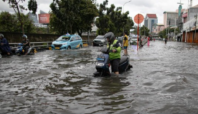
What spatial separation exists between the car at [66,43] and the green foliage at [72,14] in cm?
663

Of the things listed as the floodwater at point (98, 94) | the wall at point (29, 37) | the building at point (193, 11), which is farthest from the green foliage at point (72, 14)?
the building at point (193, 11)

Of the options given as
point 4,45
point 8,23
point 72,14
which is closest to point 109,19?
point 72,14

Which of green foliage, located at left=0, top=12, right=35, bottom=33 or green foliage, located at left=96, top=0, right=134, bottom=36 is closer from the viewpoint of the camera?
green foliage, located at left=0, top=12, right=35, bottom=33

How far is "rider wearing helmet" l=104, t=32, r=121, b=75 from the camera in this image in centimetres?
610

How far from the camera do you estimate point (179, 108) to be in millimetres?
3773

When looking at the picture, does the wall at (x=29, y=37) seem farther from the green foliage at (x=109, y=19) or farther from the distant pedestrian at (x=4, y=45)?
the green foliage at (x=109, y=19)

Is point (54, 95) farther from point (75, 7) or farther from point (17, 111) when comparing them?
point (75, 7)

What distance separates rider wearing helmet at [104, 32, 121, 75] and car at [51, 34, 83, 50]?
42.4ft

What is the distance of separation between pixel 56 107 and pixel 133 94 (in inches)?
74.7

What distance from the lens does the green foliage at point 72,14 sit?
2659 cm

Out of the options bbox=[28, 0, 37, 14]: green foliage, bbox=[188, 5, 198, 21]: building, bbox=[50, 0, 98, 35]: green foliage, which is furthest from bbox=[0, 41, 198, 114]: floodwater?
bbox=[188, 5, 198, 21]: building

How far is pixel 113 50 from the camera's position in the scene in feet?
19.6

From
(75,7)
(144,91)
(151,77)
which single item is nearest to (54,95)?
(144,91)

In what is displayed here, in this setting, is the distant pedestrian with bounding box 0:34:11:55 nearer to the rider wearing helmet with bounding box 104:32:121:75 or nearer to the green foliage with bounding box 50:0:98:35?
the rider wearing helmet with bounding box 104:32:121:75
